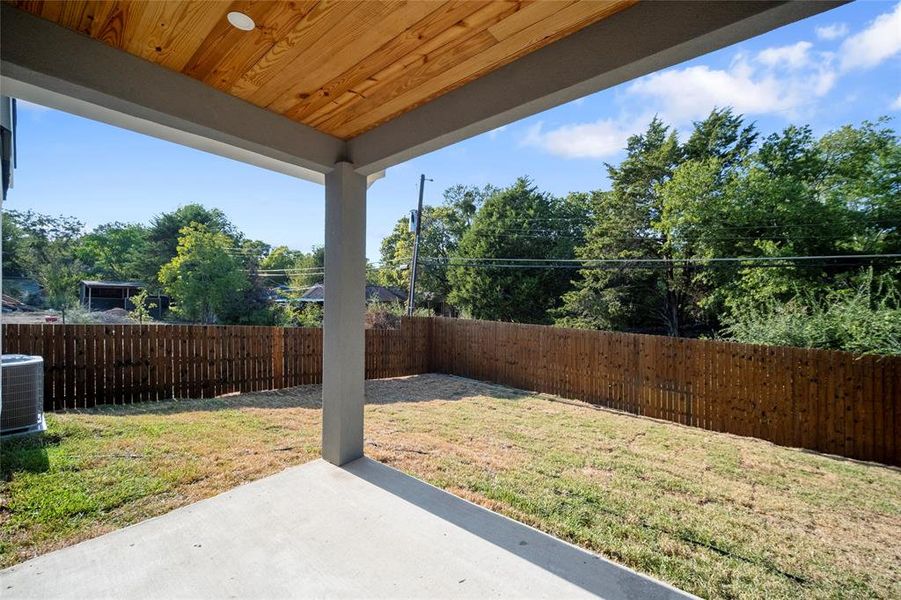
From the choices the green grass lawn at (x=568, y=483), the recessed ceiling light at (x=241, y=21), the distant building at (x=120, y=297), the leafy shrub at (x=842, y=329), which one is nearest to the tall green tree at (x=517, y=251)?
the leafy shrub at (x=842, y=329)

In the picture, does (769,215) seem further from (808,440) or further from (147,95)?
(147,95)

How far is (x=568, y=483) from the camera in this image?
292cm

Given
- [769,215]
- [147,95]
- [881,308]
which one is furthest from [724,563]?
[769,215]

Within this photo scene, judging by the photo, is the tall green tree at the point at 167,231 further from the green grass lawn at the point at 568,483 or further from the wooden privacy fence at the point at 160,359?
the green grass lawn at the point at 568,483

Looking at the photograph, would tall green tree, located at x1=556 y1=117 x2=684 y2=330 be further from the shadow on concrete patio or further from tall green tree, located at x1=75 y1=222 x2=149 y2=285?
tall green tree, located at x1=75 y1=222 x2=149 y2=285

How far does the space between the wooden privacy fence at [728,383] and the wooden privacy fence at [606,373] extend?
1 centimetres

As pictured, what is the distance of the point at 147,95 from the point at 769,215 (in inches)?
603

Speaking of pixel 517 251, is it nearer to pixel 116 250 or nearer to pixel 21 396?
pixel 21 396

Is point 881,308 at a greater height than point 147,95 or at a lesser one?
lesser

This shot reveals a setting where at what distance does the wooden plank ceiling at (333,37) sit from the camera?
54.5 inches

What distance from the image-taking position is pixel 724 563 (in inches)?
77.9

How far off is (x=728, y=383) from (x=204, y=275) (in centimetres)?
2039

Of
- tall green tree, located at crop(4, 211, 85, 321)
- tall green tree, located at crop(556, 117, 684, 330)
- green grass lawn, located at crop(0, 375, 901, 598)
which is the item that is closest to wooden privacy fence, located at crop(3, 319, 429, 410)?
green grass lawn, located at crop(0, 375, 901, 598)

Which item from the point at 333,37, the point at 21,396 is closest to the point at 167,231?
the point at 21,396
